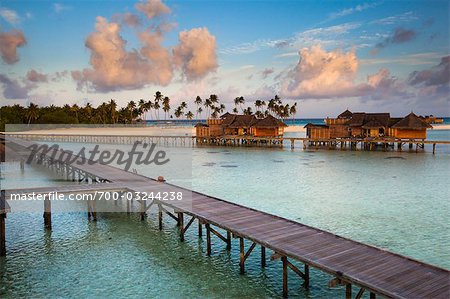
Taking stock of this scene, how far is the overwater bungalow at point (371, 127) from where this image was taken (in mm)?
37062

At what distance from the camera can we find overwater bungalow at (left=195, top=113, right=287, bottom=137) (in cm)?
4412

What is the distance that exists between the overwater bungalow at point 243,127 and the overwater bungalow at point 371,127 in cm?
433

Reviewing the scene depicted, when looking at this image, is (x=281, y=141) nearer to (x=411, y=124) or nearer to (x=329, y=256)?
(x=411, y=124)

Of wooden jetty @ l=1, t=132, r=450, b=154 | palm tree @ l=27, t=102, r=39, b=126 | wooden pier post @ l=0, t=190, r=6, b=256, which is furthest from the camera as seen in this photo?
palm tree @ l=27, t=102, r=39, b=126

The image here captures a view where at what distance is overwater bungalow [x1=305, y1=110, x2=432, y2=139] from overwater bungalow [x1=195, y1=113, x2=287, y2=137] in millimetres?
4328

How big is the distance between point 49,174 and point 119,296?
58.9ft

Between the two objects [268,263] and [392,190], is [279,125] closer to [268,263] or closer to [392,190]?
[392,190]

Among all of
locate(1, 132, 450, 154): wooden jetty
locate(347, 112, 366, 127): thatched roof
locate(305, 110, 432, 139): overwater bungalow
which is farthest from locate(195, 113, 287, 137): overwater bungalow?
locate(347, 112, 366, 127): thatched roof

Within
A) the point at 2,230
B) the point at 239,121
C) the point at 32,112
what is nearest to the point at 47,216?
the point at 2,230

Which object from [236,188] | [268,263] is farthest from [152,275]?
[236,188]

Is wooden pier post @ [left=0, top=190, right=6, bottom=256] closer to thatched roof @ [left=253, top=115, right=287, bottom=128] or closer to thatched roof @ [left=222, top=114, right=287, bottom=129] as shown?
thatched roof @ [left=253, top=115, right=287, bottom=128]

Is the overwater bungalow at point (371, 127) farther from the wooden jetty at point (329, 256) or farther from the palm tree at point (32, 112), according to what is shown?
the palm tree at point (32, 112)

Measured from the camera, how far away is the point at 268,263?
8.34 meters

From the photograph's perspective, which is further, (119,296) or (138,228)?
(138,228)
